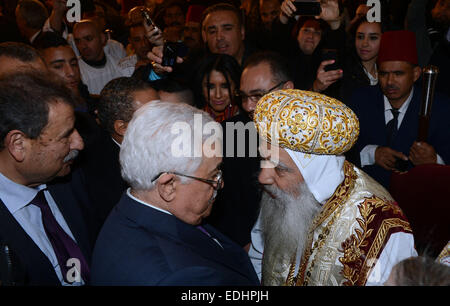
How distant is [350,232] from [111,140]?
5.96 ft

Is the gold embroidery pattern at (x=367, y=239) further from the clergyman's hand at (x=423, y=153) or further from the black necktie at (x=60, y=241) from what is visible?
the clergyman's hand at (x=423, y=153)

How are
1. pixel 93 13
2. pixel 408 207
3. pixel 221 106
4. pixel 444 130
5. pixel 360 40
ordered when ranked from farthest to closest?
1. pixel 93 13
2. pixel 360 40
3. pixel 221 106
4. pixel 444 130
5. pixel 408 207

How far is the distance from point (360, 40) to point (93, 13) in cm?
436

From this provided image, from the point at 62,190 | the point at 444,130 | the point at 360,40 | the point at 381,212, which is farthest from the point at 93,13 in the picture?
the point at 381,212

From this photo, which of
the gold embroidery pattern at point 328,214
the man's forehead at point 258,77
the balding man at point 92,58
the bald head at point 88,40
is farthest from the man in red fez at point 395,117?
the bald head at point 88,40

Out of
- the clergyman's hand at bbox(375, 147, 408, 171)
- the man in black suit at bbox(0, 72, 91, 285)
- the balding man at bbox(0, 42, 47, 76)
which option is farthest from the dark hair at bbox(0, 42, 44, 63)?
the clergyman's hand at bbox(375, 147, 408, 171)

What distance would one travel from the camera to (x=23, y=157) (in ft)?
6.35

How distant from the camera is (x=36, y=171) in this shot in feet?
6.56

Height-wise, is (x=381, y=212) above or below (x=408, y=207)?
above

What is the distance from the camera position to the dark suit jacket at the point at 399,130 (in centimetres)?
355

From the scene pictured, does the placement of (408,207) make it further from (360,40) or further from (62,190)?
(360,40)

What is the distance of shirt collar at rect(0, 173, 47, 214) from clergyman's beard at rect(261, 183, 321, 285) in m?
1.30

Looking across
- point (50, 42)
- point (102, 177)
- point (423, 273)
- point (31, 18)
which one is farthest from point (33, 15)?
point (423, 273)

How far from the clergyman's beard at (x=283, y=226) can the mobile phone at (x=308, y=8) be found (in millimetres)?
2252
